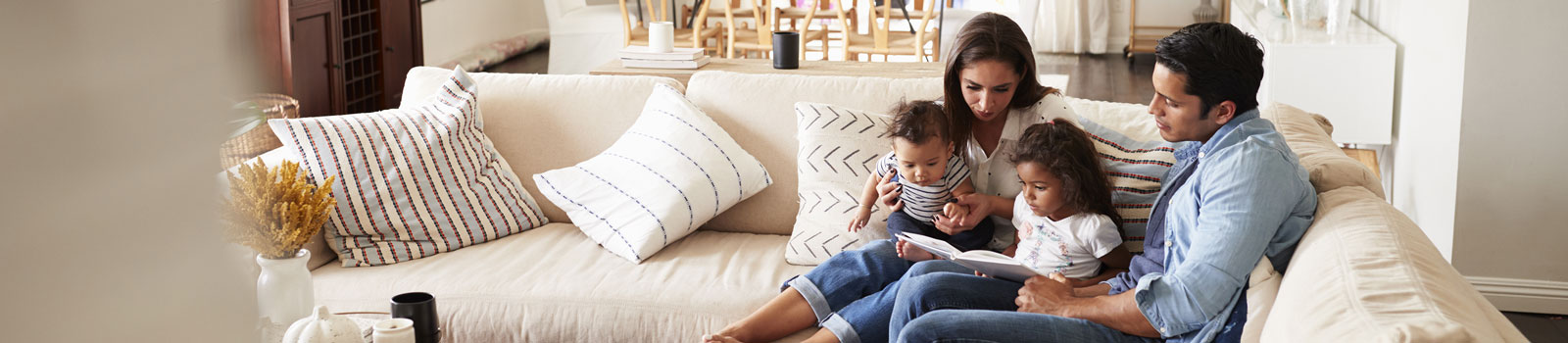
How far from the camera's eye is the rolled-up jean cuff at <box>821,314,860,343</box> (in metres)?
2.01

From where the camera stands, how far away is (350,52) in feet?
15.6

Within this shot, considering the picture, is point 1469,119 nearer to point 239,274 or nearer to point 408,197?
point 408,197

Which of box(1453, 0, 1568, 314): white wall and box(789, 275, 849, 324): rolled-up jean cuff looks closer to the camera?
box(789, 275, 849, 324): rolled-up jean cuff

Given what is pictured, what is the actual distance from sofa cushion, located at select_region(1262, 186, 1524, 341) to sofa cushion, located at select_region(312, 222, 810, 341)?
3.26 ft

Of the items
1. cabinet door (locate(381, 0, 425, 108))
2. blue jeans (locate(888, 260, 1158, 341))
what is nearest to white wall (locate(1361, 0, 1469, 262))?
blue jeans (locate(888, 260, 1158, 341))

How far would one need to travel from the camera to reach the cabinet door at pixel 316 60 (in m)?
4.18

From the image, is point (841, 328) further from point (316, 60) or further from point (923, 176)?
point (316, 60)

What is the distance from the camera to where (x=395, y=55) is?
516 centimetres

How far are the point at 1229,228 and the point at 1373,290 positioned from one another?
277mm

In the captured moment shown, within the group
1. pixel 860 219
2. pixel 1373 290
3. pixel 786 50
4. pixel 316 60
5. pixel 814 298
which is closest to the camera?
pixel 1373 290

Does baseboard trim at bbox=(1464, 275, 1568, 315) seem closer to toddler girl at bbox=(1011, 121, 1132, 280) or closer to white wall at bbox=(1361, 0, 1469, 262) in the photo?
white wall at bbox=(1361, 0, 1469, 262)

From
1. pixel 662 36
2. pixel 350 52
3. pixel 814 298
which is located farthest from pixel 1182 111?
pixel 350 52

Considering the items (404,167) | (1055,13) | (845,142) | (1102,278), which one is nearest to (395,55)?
(404,167)

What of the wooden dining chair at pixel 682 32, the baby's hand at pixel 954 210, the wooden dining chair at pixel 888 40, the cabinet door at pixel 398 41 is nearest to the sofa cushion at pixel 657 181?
the baby's hand at pixel 954 210
